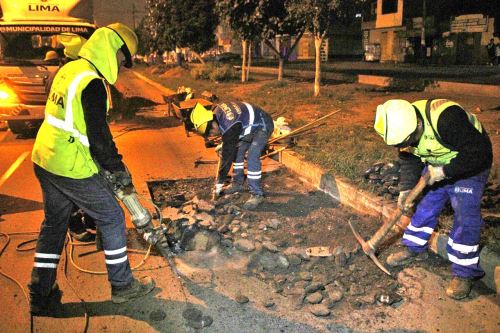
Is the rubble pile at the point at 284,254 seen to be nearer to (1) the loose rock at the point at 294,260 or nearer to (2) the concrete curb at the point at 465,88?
(1) the loose rock at the point at 294,260

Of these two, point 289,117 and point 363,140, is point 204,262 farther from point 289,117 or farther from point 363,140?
point 289,117

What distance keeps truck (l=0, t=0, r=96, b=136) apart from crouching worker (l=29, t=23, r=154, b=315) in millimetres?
6403

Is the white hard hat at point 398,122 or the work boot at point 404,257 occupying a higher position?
the white hard hat at point 398,122

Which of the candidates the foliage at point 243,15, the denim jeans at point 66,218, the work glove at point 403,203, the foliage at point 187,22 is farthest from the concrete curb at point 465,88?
the foliage at point 187,22

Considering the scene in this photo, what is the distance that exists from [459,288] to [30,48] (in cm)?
974

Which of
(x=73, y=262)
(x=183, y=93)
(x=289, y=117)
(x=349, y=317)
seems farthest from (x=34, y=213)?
(x=183, y=93)

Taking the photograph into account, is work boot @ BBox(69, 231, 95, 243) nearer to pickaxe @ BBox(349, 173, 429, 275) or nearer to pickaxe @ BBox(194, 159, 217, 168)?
pickaxe @ BBox(349, 173, 429, 275)

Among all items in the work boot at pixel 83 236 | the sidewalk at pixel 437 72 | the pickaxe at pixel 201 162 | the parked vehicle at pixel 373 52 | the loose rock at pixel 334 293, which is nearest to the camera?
the loose rock at pixel 334 293

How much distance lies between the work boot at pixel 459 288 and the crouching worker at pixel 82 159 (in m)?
2.47

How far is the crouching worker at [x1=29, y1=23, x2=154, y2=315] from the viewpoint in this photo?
9.82 feet

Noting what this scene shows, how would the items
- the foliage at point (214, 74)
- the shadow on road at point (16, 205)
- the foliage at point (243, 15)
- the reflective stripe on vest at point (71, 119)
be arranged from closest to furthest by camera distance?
the reflective stripe on vest at point (71, 119) < the shadow on road at point (16, 205) < the foliage at point (243, 15) < the foliage at point (214, 74)

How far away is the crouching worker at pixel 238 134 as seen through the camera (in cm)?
514

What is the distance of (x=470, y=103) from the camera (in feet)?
36.7

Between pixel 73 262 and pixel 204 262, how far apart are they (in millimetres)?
1177
